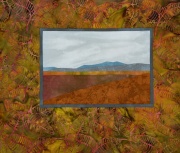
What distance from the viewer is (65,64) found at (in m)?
1.29

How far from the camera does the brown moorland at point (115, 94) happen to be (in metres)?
1.29

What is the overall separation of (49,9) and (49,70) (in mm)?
272

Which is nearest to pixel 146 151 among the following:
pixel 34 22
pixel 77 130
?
pixel 77 130

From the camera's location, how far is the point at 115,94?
129 cm

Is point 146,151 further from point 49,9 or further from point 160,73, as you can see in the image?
point 49,9

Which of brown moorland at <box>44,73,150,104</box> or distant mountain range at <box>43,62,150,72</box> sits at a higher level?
distant mountain range at <box>43,62,150,72</box>

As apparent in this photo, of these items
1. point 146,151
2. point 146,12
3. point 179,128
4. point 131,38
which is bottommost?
point 146,151

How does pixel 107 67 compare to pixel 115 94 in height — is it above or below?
above

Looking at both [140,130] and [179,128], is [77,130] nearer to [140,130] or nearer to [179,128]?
[140,130]

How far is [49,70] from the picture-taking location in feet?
4.22

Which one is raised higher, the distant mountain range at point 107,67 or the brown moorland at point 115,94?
the distant mountain range at point 107,67

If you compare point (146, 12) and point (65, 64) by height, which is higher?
point (146, 12)

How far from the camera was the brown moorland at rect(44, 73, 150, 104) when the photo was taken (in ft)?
4.23

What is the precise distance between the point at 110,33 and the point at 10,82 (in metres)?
0.50
